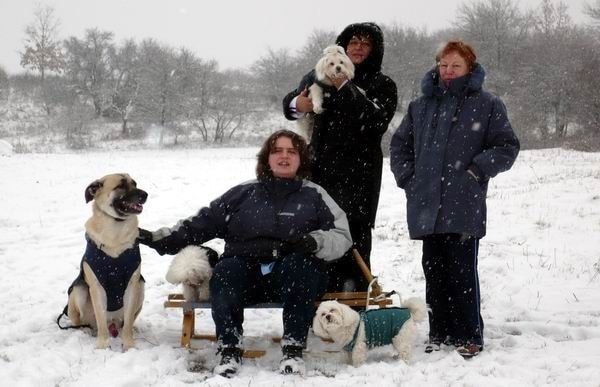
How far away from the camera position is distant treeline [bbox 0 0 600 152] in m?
26.7

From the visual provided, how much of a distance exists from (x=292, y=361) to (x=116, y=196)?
5.67 ft

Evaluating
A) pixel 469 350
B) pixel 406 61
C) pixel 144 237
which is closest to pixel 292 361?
pixel 469 350

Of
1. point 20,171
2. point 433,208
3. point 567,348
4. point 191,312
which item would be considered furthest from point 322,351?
point 20,171

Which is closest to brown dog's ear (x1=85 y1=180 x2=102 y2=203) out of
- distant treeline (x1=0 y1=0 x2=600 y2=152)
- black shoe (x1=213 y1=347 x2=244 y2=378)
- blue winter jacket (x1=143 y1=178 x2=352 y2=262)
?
blue winter jacket (x1=143 y1=178 x2=352 y2=262)

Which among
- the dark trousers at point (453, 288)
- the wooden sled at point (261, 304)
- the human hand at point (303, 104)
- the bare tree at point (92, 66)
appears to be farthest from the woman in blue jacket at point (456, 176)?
the bare tree at point (92, 66)

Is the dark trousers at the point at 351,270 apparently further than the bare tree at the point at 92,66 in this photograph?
No

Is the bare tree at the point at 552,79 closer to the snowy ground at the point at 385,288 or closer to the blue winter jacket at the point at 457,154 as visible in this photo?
the snowy ground at the point at 385,288

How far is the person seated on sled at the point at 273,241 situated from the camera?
125 inches

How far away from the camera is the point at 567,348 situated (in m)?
3.22

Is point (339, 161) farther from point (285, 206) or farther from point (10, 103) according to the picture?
point (10, 103)

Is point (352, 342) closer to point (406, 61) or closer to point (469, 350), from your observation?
point (469, 350)

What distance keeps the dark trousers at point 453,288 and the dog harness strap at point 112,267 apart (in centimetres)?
211

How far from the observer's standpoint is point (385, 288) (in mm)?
4938

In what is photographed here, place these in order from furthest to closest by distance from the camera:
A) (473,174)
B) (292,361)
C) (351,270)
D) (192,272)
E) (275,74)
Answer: (275,74)
(351,270)
(192,272)
(473,174)
(292,361)
